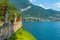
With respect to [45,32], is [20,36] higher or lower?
higher

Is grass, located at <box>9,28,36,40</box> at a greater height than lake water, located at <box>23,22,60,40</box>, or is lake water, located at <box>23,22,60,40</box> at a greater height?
grass, located at <box>9,28,36,40</box>

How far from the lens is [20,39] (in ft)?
108

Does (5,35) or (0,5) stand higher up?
(0,5)

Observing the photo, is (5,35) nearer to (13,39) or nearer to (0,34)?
(0,34)

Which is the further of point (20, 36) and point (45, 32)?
point (45, 32)

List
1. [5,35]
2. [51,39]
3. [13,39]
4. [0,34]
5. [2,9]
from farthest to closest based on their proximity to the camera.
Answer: [51,39]
[2,9]
[13,39]
[5,35]
[0,34]

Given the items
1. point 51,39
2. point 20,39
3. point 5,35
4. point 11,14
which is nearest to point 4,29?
point 5,35

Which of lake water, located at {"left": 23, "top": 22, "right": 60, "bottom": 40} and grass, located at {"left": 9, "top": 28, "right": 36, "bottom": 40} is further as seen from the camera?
lake water, located at {"left": 23, "top": 22, "right": 60, "bottom": 40}

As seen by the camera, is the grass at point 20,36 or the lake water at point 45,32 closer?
the grass at point 20,36

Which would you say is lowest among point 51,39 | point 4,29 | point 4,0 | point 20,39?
point 51,39

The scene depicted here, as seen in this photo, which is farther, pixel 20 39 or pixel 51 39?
→ pixel 51 39

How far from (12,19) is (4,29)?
58.0ft

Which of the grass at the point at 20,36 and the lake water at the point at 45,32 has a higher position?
the grass at the point at 20,36

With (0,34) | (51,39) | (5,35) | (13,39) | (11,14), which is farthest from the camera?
(51,39)
